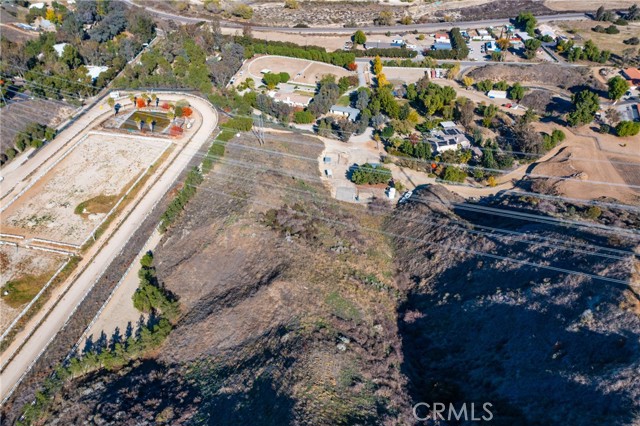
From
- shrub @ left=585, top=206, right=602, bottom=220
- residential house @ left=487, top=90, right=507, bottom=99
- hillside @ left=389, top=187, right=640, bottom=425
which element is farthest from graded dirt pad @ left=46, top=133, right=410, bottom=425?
residential house @ left=487, top=90, right=507, bottom=99

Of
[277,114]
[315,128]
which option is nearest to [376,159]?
[315,128]

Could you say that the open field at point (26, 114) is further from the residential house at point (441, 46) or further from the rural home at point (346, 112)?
the residential house at point (441, 46)

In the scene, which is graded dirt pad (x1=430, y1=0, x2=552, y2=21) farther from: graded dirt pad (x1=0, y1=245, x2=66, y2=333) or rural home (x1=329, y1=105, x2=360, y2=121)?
graded dirt pad (x1=0, y1=245, x2=66, y2=333)

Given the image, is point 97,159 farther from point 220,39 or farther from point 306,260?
point 220,39

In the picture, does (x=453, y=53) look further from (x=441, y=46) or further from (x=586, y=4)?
(x=586, y=4)

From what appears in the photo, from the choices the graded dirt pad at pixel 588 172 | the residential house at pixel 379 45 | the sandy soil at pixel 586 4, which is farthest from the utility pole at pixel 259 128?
the sandy soil at pixel 586 4

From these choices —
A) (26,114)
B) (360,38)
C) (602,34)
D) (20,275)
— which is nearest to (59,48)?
(26,114)
